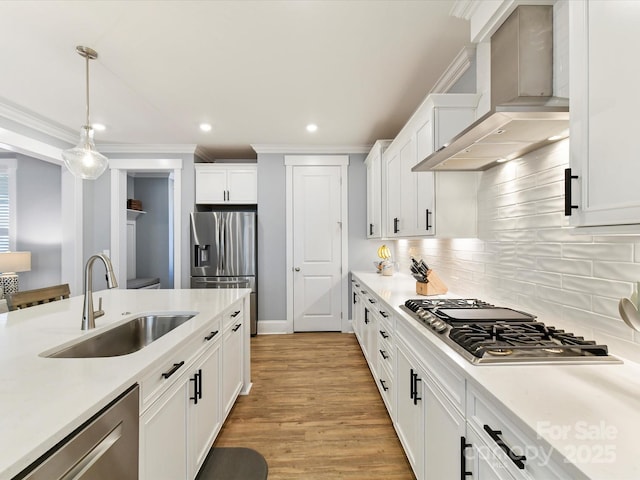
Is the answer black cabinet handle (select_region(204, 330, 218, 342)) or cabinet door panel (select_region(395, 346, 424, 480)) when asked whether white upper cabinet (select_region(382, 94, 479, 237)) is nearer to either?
cabinet door panel (select_region(395, 346, 424, 480))

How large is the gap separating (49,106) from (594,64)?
13.9ft

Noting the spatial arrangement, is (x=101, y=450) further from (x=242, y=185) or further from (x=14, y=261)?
(x=14, y=261)

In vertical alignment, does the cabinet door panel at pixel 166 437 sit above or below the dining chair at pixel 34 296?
below

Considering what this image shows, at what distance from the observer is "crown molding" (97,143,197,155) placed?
4.26 meters

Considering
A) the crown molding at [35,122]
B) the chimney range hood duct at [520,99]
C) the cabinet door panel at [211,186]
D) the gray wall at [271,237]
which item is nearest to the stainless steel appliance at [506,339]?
the chimney range hood duct at [520,99]

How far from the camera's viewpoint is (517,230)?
1.73 meters

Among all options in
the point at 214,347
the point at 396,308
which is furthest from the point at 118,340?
the point at 396,308

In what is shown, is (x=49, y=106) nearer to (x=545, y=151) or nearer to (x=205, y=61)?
(x=205, y=61)

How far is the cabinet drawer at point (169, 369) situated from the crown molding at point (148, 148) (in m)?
3.36

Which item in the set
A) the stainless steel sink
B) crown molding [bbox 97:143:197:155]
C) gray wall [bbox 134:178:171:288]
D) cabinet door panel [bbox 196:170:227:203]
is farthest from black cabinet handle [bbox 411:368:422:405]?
gray wall [bbox 134:178:171:288]

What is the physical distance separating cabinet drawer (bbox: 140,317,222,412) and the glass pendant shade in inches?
65.9

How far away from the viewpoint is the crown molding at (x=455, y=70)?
2.12 meters

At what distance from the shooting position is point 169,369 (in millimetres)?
1275

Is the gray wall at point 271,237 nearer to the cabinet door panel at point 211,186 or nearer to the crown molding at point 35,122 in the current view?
the cabinet door panel at point 211,186
